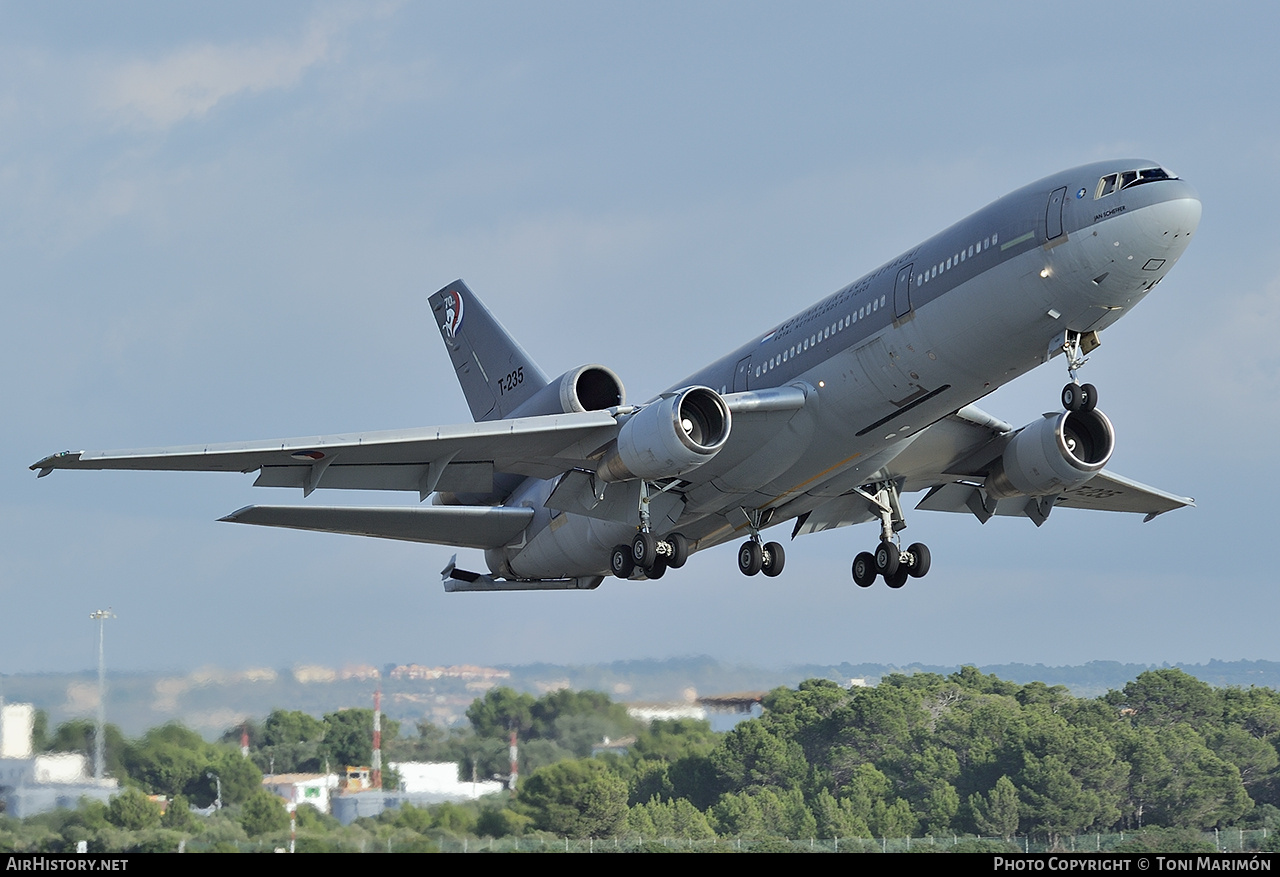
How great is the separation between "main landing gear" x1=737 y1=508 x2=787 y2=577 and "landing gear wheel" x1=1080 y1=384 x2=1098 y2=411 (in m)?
7.34

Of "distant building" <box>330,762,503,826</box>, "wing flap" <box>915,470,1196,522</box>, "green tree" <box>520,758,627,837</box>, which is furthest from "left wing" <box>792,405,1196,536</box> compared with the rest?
"distant building" <box>330,762,503,826</box>

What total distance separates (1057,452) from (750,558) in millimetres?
6135

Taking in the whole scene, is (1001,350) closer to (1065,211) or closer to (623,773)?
(1065,211)

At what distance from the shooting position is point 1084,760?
3934 centimetres

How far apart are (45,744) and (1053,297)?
1767 centimetres

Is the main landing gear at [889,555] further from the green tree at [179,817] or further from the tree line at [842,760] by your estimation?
the green tree at [179,817]

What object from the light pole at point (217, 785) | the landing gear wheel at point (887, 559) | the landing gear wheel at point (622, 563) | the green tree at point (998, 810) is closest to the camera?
the light pole at point (217, 785)

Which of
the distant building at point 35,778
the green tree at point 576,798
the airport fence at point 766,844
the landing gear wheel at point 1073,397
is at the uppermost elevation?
the landing gear wheel at point 1073,397

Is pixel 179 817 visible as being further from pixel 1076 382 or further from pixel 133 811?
pixel 1076 382

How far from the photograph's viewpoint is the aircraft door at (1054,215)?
64.3ft

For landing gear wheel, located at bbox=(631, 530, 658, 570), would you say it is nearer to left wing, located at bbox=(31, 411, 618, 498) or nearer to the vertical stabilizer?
left wing, located at bbox=(31, 411, 618, 498)

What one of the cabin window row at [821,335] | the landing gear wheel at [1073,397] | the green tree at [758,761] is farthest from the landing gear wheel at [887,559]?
the landing gear wheel at [1073,397]

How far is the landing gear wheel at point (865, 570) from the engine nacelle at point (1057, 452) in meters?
3.32

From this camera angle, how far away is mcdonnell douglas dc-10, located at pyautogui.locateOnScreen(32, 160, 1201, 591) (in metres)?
19.8
